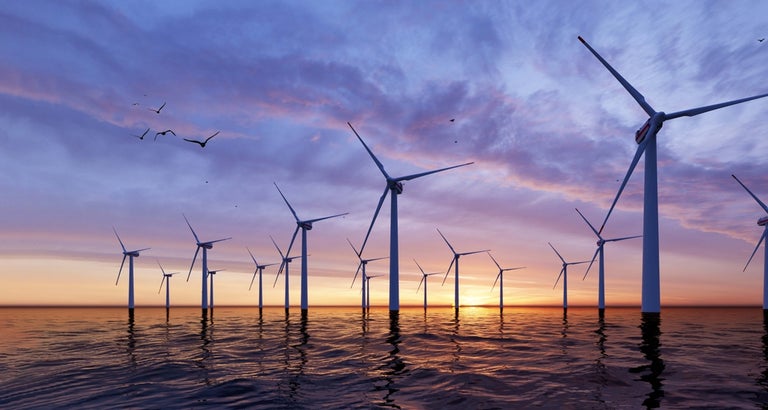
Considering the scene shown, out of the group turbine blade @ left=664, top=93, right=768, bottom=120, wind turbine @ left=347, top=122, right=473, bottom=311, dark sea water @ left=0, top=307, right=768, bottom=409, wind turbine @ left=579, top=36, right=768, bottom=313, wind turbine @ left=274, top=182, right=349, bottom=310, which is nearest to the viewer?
dark sea water @ left=0, top=307, right=768, bottom=409

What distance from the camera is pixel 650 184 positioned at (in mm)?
42625

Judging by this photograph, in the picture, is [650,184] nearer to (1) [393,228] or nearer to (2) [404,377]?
(2) [404,377]

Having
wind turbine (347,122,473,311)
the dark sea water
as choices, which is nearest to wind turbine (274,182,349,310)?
wind turbine (347,122,473,311)

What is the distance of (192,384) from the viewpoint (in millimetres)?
20953

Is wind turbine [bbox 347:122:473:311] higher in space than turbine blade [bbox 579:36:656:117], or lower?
lower

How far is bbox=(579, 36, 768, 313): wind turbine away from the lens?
39.9 m

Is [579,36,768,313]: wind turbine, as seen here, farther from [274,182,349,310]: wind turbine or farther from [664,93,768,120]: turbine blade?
[274,182,349,310]: wind turbine

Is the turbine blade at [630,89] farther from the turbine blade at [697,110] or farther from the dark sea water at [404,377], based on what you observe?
the dark sea water at [404,377]

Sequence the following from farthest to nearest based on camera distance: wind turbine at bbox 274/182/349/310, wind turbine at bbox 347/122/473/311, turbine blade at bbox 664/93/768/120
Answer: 1. wind turbine at bbox 274/182/349/310
2. wind turbine at bbox 347/122/473/311
3. turbine blade at bbox 664/93/768/120

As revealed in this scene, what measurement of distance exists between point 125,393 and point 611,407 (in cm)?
2038

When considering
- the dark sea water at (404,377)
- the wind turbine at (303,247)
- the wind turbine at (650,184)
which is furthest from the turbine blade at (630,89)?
the wind turbine at (303,247)

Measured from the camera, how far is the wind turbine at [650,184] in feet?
131

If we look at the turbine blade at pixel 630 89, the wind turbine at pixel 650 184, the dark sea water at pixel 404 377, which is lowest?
the dark sea water at pixel 404 377

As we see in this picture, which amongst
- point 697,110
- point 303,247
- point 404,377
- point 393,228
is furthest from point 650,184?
point 303,247
